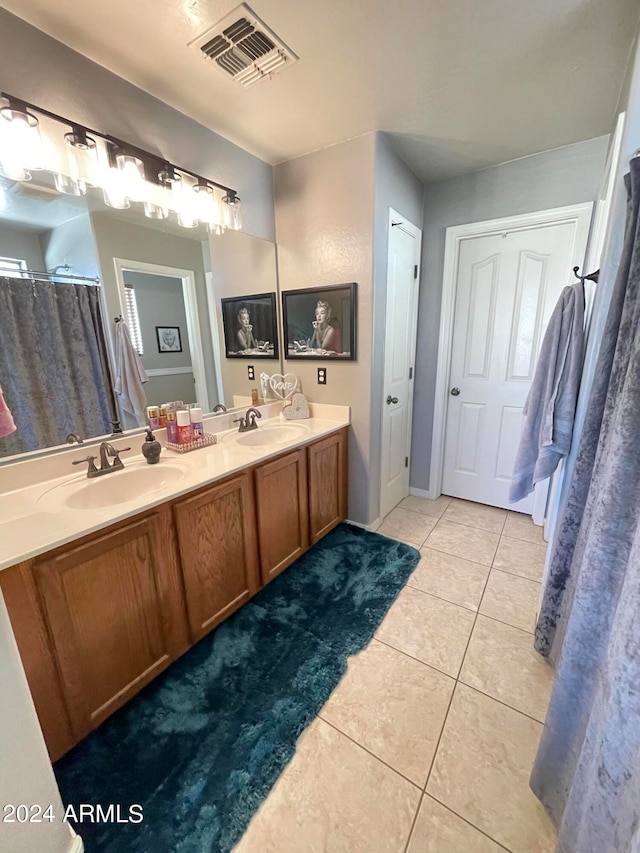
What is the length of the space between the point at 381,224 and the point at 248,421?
146 centimetres

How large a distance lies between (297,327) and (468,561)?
6.30 ft

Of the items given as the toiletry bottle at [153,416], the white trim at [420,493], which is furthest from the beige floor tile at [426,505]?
the toiletry bottle at [153,416]

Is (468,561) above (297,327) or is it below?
below

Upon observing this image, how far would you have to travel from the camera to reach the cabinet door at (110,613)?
42.9 inches

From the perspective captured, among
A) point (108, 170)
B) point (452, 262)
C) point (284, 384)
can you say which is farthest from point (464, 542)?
point (108, 170)

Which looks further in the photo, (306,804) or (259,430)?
(259,430)

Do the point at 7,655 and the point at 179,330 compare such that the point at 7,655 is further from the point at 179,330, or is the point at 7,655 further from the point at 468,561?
the point at 468,561

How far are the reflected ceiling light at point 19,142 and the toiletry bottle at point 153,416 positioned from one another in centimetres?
101

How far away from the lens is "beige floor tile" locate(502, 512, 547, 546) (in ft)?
7.94

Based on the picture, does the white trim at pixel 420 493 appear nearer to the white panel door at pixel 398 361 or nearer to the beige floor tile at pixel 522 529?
the white panel door at pixel 398 361

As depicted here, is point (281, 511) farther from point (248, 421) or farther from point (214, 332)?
point (214, 332)

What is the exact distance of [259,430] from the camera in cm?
222

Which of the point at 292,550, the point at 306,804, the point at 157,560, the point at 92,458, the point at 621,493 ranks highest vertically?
the point at 621,493

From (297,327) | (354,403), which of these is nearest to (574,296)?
(354,403)
